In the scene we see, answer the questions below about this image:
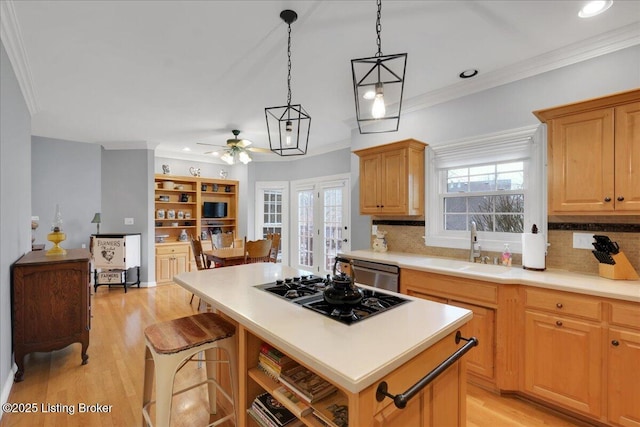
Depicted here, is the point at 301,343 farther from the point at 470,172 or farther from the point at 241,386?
the point at 470,172

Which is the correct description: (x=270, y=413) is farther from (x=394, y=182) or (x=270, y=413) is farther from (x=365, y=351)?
(x=394, y=182)

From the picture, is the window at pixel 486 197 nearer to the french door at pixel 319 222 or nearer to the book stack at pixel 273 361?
the french door at pixel 319 222

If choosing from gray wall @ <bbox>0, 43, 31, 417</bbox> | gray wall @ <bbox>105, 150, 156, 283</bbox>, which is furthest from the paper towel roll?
gray wall @ <bbox>105, 150, 156, 283</bbox>

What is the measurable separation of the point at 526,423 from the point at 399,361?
1.77 meters

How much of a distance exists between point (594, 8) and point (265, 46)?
225 centimetres

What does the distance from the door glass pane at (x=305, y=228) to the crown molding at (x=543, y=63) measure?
10.9ft

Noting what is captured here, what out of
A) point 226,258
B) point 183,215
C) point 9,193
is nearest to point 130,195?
point 183,215

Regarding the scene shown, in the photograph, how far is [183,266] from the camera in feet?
19.5

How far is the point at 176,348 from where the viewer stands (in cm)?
146

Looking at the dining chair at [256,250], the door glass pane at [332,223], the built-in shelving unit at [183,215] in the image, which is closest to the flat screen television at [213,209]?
the built-in shelving unit at [183,215]

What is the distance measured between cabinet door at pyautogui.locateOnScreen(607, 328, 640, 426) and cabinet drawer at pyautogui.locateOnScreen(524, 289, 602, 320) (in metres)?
0.13

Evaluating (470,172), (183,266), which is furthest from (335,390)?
(183,266)

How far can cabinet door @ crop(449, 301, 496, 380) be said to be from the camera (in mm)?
2277

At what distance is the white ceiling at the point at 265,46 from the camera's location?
1.95 meters
